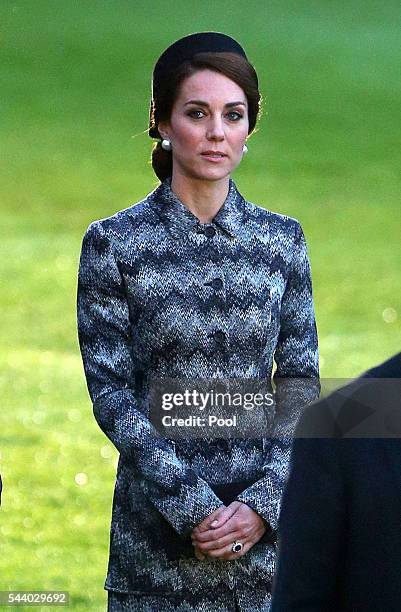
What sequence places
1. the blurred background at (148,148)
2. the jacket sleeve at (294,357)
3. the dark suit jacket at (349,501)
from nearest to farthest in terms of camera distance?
1. the dark suit jacket at (349,501)
2. the jacket sleeve at (294,357)
3. the blurred background at (148,148)

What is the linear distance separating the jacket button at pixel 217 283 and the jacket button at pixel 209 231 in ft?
0.30

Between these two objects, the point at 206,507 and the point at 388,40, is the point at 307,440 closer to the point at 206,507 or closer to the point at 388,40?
the point at 206,507

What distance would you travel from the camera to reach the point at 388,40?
11.0 m

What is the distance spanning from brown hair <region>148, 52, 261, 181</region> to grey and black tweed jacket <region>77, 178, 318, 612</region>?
0.09 meters

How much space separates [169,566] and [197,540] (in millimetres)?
85

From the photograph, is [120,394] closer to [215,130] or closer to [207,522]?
[207,522]

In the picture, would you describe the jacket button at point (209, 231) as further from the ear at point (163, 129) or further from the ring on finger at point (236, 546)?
the ring on finger at point (236, 546)

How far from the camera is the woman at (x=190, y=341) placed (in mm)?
2904

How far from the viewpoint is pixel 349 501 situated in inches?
70.6

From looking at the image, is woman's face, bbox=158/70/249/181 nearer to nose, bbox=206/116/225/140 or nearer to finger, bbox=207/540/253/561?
nose, bbox=206/116/225/140

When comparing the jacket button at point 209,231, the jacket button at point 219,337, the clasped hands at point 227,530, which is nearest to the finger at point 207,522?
the clasped hands at point 227,530

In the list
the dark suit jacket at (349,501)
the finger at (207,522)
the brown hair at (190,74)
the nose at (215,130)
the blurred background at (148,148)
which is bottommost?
the dark suit jacket at (349,501)

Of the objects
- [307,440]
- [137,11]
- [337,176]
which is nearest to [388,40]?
[337,176]

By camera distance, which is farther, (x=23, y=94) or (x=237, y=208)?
(x=23, y=94)
